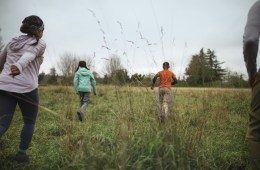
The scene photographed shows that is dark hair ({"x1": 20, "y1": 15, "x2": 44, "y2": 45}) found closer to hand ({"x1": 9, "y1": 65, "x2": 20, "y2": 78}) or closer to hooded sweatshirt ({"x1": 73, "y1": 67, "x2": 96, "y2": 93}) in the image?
hand ({"x1": 9, "y1": 65, "x2": 20, "y2": 78})

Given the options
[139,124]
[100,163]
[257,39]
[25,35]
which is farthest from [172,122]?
[25,35]

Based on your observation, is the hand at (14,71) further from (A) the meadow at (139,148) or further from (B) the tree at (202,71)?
(B) the tree at (202,71)

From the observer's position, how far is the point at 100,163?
7.68ft

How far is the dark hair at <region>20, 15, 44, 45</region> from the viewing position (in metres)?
2.84

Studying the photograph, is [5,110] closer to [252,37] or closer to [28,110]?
[28,110]

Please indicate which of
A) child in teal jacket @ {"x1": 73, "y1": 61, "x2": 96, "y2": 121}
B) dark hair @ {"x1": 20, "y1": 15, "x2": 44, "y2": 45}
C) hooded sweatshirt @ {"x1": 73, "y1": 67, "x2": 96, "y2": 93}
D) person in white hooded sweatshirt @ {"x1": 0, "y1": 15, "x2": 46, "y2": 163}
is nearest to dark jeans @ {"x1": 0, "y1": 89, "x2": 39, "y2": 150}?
person in white hooded sweatshirt @ {"x1": 0, "y1": 15, "x2": 46, "y2": 163}

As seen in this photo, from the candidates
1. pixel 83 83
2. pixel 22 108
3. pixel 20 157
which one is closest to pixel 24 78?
pixel 22 108

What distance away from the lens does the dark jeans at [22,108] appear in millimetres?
2605

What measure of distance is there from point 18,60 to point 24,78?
0.23m

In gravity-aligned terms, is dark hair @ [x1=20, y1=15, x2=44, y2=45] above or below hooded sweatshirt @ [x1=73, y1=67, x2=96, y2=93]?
above

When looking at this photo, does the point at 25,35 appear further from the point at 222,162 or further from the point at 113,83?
the point at 222,162

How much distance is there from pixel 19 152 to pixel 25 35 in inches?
55.9

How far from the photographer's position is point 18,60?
2.59 m

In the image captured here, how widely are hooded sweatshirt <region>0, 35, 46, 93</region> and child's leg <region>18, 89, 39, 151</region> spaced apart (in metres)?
0.09
